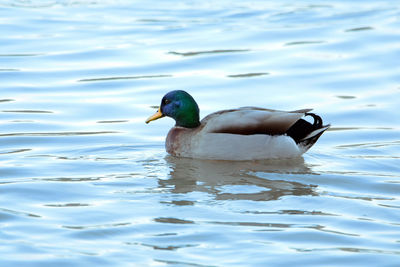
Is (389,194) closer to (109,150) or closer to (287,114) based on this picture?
(287,114)

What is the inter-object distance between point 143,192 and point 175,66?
572 centimetres

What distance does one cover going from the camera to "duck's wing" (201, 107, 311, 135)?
27.3 feet

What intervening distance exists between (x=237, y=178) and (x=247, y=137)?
2.42 ft

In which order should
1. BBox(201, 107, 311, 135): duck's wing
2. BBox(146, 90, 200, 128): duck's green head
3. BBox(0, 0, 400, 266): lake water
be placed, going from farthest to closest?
BBox(146, 90, 200, 128): duck's green head < BBox(201, 107, 311, 135): duck's wing < BBox(0, 0, 400, 266): lake water

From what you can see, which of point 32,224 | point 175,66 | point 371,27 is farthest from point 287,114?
point 371,27

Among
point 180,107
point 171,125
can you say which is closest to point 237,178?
point 180,107

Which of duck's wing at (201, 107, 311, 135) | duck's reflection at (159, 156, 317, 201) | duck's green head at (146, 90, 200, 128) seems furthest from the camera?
duck's green head at (146, 90, 200, 128)

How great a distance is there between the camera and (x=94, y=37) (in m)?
14.6

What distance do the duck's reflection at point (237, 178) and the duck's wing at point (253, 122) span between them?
0.29m

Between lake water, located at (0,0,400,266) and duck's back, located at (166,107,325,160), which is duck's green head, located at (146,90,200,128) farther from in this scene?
lake water, located at (0,0,400,266)

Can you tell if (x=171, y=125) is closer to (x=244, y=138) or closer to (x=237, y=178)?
(x=244, y=138)

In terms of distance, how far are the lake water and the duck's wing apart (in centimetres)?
32

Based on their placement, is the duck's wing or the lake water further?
the duck's wing

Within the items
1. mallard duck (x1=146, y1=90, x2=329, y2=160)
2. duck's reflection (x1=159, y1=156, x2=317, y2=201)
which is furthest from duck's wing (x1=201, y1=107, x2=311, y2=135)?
duck's reflection (x1=159, y1=156, x2=317, y2=201)
